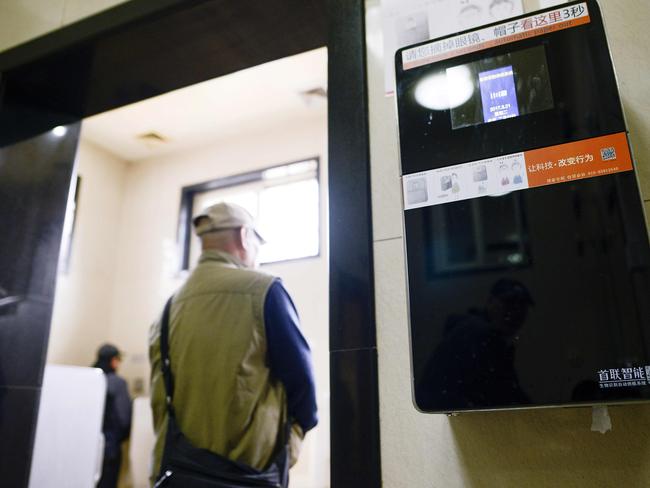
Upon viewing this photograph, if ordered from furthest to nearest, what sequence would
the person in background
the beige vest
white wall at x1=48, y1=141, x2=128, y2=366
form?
white wall at x1=48, y1=141, x2=128, y2=366 → the person in background → the beige vest

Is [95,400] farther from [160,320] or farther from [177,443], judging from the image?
[177,443]

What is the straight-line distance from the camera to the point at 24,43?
1578 mm

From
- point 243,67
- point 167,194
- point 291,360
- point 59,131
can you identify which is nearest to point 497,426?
point 291,360

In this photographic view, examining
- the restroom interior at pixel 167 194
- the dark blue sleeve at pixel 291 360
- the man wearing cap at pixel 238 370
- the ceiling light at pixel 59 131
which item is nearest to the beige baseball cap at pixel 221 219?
the man wearing cap at pixel 238 370

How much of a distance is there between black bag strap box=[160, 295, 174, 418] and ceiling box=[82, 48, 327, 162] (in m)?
2.08

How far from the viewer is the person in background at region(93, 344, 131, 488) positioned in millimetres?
3371

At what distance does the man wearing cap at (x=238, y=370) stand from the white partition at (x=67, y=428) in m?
0.59

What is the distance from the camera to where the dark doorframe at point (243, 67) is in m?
0.85

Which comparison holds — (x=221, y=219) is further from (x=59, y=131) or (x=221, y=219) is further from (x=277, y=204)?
(x=277, y=204)

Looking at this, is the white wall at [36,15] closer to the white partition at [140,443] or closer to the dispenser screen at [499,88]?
the dispenser screen at [499,88]

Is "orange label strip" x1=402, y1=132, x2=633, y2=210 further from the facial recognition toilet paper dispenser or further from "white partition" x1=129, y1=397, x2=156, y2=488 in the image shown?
"white partition" x1=129, y1=397, x2=156, y2=488

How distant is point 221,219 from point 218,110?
7.29ft

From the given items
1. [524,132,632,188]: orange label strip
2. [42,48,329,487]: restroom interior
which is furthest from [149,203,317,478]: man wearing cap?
[42,48,329,487]: restroom interior

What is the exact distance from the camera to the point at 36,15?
160 cm
